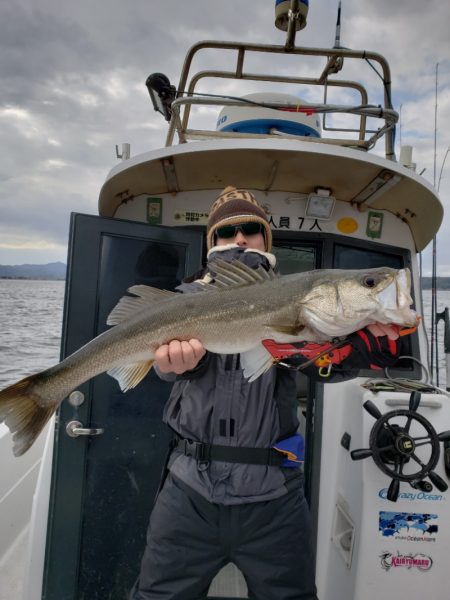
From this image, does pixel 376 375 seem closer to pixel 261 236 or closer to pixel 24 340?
pixel 261 236

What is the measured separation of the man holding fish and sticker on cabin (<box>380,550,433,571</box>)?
0.81m

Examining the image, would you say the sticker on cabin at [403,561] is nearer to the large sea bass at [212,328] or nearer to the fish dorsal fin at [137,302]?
the large sea bass at [212,328]

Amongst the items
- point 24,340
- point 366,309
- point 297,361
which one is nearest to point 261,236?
point 297,361

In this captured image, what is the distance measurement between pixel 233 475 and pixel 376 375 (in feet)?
7.66

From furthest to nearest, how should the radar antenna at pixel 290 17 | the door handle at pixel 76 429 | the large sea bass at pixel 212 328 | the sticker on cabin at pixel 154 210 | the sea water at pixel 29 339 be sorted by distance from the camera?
1. the sea water at pixel 29 339
2. the sticker on cabin at pixel 154 210
3. the radar antenna at pixel 290 17
4. the door handle at pixel 76 429
5. the large sea bass at pixel 212 328

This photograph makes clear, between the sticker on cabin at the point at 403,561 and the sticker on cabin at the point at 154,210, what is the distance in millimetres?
3603

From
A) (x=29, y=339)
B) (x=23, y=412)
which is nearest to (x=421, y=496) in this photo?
(x=23, y=412)

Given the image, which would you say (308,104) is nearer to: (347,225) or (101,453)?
(347,225)

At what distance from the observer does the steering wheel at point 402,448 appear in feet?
9.29

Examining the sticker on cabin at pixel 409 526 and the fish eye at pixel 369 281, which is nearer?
the fish eye at pixel 369 281

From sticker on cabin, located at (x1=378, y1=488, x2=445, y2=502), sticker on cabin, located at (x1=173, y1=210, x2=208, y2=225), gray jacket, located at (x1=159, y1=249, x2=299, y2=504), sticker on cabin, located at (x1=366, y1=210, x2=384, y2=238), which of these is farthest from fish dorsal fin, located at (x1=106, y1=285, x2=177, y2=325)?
sticker on cabin, located at (x1=366, y1=210, x2=384, y2=238)

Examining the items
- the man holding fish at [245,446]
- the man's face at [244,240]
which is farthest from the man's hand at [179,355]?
the man's face at [244,240]

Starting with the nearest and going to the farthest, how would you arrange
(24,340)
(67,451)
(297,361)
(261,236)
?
(297,361) < (261,236) < (67,451) < (24,340)

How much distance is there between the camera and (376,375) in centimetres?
425
